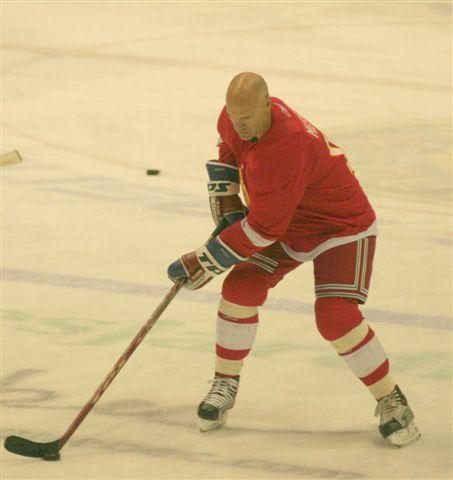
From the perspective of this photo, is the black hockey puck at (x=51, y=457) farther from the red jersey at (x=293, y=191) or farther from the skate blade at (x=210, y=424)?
the red jersey at (x=293, y=191)

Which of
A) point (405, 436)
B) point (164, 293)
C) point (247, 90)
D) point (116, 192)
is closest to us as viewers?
point (247, 90)

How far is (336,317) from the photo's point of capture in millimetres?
3770

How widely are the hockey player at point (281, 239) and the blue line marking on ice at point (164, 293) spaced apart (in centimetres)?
106

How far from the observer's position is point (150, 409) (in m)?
4.14

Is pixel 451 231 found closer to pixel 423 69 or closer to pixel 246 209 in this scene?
pixel 246 209

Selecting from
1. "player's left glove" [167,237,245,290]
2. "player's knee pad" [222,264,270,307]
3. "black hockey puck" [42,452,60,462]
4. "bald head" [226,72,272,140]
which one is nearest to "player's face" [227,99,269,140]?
"bald head" [226,72,272,140]

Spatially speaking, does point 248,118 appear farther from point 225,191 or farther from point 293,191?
point 225,191

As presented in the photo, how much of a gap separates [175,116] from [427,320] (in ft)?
12.1

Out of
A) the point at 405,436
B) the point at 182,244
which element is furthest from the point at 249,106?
the point at 182,244

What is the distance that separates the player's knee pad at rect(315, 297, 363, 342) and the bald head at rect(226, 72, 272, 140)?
57 centimetres

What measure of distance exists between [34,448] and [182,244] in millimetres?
2242

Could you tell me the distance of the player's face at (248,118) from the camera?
11.6 ft

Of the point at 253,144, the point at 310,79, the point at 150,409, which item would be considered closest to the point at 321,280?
the point at 253,144

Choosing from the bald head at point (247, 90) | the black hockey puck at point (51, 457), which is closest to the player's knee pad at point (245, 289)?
the bald head at point (247, 90)
